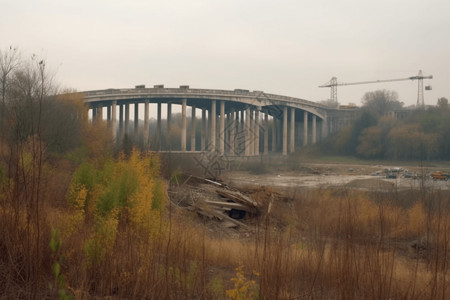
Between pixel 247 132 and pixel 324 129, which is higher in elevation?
pixel 324 129

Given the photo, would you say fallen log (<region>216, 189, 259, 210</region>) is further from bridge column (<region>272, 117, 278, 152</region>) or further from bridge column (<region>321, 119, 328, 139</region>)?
bridge column (<region>321, 119, 328, 139</region>)

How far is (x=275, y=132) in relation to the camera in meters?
66.4

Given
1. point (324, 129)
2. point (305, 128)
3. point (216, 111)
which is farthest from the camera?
point (324, 129)

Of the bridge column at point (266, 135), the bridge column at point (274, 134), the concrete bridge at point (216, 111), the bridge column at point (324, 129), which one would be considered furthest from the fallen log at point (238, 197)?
the bridge column at point (324, 129)

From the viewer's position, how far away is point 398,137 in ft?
158

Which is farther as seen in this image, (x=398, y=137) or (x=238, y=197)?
(x=398, y=137)

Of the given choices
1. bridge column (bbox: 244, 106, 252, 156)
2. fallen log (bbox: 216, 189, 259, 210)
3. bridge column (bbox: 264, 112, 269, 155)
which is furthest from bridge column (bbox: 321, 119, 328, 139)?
fallen log (bbox: 216, 189, 259, 210)

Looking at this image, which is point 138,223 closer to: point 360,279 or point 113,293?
point 113,293

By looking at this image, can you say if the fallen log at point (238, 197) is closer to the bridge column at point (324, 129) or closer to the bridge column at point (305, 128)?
the bridge column at point (305, 128)

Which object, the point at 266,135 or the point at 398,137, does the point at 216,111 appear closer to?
the point at 266,135

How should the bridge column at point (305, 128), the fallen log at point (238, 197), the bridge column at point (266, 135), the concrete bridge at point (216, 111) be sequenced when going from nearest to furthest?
the fallen log at point (238, 197) < the concrete bridge at point (216, 111) < the bridge column at point (266, 135) < the bridge column at point (305, 128)

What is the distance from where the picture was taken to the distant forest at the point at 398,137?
4631cm

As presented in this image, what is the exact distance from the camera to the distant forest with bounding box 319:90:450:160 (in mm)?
46312

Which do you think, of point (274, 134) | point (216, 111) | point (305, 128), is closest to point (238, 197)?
point (216, 111)
